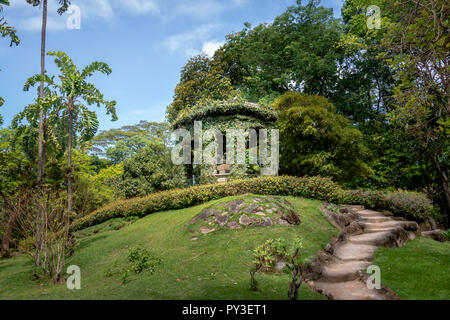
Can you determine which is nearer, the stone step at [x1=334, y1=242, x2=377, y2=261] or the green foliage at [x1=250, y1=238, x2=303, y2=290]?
the green foliage at [x1=250, y1=238, x2=303, y2=290]

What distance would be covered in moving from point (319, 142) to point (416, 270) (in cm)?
732

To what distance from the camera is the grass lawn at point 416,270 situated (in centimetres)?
400

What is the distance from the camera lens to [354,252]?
6.07 metres

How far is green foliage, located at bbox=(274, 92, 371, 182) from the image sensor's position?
11.1 metres

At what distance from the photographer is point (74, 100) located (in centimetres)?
858

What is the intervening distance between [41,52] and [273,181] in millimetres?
9596

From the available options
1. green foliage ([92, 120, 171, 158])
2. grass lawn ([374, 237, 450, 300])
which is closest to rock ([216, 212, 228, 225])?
grass lawn ([374, 237, 450, 300])

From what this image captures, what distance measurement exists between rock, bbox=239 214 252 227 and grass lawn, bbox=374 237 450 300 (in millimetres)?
3032

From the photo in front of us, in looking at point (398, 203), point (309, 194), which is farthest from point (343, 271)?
point (398, 203)

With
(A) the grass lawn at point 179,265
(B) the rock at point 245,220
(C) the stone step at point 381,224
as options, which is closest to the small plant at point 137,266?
(A) the grass lawn at point 179,265

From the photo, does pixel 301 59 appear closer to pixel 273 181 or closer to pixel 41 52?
pixel 273 181
